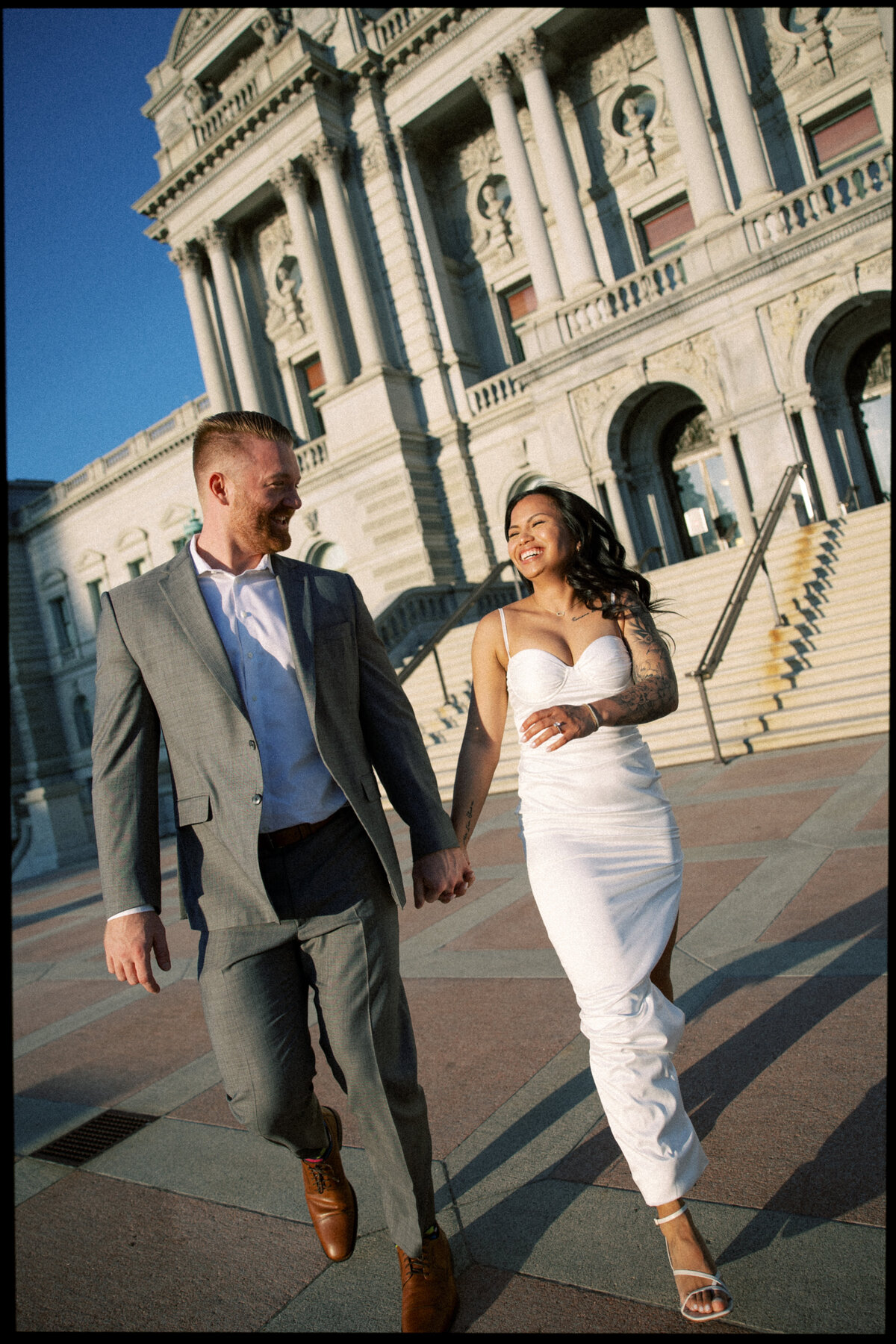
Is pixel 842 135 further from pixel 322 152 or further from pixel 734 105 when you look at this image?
pixel 322 152

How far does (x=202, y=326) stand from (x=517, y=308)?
31.1ft

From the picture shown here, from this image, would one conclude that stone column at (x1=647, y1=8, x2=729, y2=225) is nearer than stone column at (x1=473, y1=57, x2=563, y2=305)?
Yes

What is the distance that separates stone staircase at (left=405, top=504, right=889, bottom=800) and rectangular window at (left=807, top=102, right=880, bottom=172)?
10.1 meters

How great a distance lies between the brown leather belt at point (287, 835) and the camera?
2.45 m

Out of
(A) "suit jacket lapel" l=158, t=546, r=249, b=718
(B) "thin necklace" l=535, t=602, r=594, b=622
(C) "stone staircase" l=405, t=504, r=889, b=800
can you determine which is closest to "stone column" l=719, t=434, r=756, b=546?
(C) "stone staircase" l=405, t=504, r=889, b=800

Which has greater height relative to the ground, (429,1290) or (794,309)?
(794,309)

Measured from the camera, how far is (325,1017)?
8.05ft

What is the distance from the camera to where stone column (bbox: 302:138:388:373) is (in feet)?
73.3

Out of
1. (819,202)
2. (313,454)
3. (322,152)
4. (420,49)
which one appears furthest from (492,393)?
(420,49)

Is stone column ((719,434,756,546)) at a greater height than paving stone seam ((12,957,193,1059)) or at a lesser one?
greater

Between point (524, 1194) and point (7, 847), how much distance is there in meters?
2.29

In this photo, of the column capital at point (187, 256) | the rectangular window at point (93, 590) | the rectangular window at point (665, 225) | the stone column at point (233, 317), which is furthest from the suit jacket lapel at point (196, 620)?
the rectangular window at point (93, 590)

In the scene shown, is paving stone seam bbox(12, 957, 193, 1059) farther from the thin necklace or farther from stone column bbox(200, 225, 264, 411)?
stone column bbox(200, 225, 264, 411)

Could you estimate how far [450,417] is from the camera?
22.1 m
